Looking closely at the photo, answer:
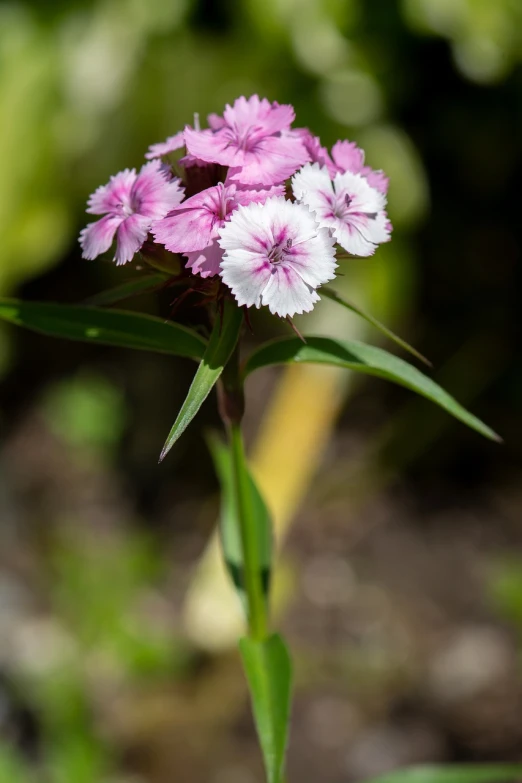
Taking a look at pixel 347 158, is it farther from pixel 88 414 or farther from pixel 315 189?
pixel 88 414

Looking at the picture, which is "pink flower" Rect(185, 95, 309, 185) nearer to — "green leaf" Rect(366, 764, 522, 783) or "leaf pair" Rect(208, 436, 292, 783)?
"leaf pair" Rect(208, 436, 292, 783)

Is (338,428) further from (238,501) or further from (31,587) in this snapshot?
(238,501)

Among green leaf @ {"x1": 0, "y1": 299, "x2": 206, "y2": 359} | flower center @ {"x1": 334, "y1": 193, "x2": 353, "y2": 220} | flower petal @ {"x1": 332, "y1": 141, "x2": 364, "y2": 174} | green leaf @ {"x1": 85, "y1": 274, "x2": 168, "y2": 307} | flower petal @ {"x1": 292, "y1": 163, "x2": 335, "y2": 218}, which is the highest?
flower petal @ {"x1": 332, "y1": 141, "x2": 364, "y2": 174}

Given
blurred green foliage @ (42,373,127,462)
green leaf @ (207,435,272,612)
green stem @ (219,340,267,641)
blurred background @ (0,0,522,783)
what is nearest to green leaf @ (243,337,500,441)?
green stem @ (219,340,267,641)

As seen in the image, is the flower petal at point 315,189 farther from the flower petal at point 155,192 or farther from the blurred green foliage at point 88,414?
the blurred green foliage at point 88,414

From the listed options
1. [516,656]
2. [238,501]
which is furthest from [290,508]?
[238,501]

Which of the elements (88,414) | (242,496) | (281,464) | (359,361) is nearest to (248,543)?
(242,496)
